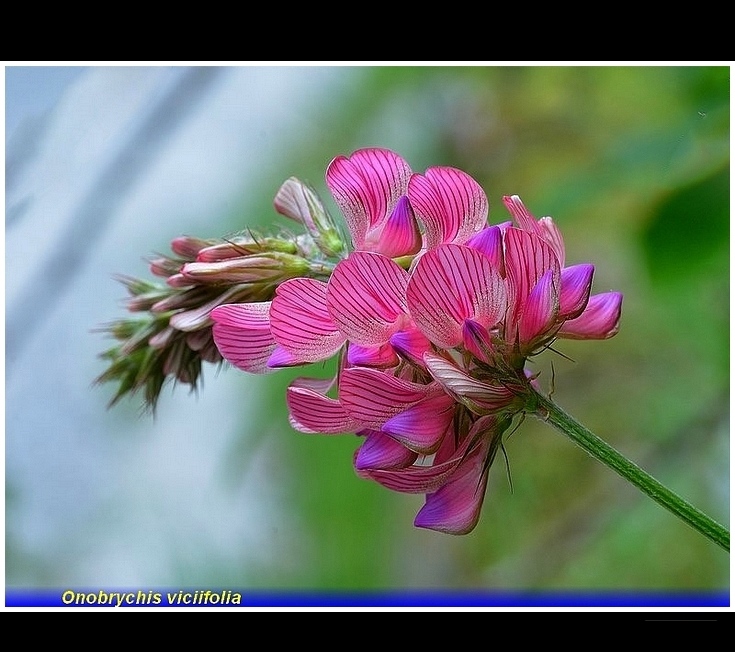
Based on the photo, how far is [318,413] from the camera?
2.00 feet

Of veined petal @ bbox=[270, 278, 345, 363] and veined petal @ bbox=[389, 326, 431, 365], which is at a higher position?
veined petal @ bbox=[389, 326, 431, 365]

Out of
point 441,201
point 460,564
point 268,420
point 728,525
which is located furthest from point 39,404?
point 728,525

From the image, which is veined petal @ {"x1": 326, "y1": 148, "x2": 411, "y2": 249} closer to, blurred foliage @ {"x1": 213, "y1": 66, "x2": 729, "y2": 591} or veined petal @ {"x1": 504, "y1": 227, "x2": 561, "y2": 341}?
veined petal @ {"x1": 504, "y1": 227, "x2": 561, "y2": 341}

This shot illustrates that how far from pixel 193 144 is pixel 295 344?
0.85 m

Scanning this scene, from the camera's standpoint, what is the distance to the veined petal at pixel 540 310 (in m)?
0.58

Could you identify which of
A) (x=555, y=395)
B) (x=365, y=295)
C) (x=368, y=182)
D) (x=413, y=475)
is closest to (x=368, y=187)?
(x=368, y=182)

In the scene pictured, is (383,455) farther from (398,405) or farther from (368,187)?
(368,187)

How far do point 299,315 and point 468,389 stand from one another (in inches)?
5.2

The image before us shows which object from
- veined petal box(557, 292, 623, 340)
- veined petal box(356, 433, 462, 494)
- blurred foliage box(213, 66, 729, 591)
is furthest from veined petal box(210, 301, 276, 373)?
blurred foliage box(213, 66, 729, 591)

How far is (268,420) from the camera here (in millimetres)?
1450

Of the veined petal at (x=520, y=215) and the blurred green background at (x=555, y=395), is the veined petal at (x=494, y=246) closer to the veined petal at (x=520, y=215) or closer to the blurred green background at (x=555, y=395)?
the veined petal at (x=520, y=215)

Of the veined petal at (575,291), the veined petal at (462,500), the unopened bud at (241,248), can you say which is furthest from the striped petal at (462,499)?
the unopened bud at (241,248)

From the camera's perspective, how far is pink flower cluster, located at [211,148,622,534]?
0.58 meters

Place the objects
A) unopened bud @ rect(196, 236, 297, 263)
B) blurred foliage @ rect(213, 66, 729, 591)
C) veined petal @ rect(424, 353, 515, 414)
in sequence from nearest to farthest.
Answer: veined petal @ rect(424, 353, 515, 414), unopened bud @ rect(196, 236, 297, 263), blurred foliage @ rect(213, 66, 729, 591)
